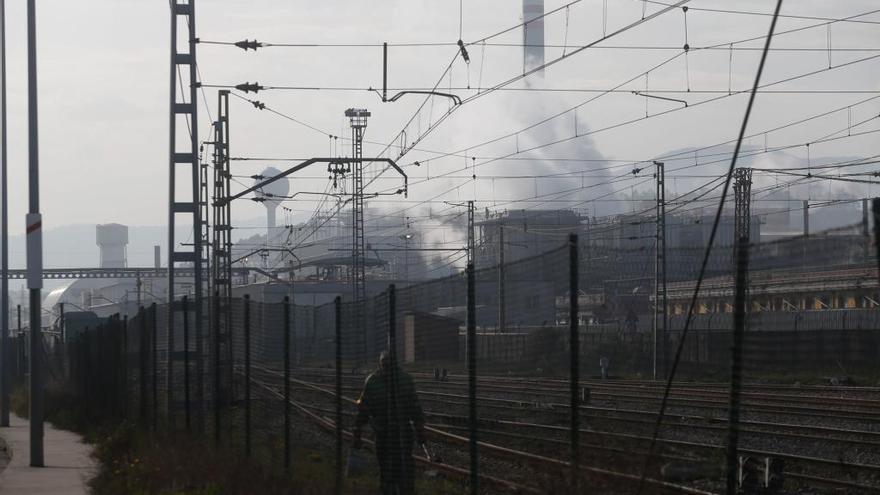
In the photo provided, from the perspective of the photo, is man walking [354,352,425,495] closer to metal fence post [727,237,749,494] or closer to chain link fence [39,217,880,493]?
chain link fence [39,217,880,493]

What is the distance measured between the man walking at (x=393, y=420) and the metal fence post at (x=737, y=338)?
16.1ft

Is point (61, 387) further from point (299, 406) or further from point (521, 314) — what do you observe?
point (521, 314)

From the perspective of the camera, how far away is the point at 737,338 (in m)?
6.27

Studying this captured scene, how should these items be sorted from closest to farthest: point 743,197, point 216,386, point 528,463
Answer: point 528,463, point 216,386, point 743,197

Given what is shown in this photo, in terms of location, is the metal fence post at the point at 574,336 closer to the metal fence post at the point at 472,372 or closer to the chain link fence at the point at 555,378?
the chain link fence at the point at 555,378

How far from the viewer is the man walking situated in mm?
11055

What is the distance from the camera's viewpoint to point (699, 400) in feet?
74.5

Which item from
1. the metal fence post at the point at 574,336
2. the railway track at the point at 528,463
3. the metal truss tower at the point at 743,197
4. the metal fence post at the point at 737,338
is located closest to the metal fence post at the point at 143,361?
the railway track at the point at 528,463

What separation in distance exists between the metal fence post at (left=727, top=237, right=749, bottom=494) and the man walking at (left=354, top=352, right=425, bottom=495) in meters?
4.92

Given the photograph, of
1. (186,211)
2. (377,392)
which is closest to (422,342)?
(377,392)

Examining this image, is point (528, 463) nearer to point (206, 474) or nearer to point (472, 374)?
point (206, 474)

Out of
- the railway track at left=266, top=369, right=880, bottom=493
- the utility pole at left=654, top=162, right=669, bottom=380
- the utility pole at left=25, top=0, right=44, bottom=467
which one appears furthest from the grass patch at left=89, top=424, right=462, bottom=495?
the utility pole at left=654, top=162, right=669, bottom=380

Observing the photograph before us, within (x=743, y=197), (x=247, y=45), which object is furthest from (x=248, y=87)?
(x=743, y=197)

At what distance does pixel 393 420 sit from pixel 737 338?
5.60m
